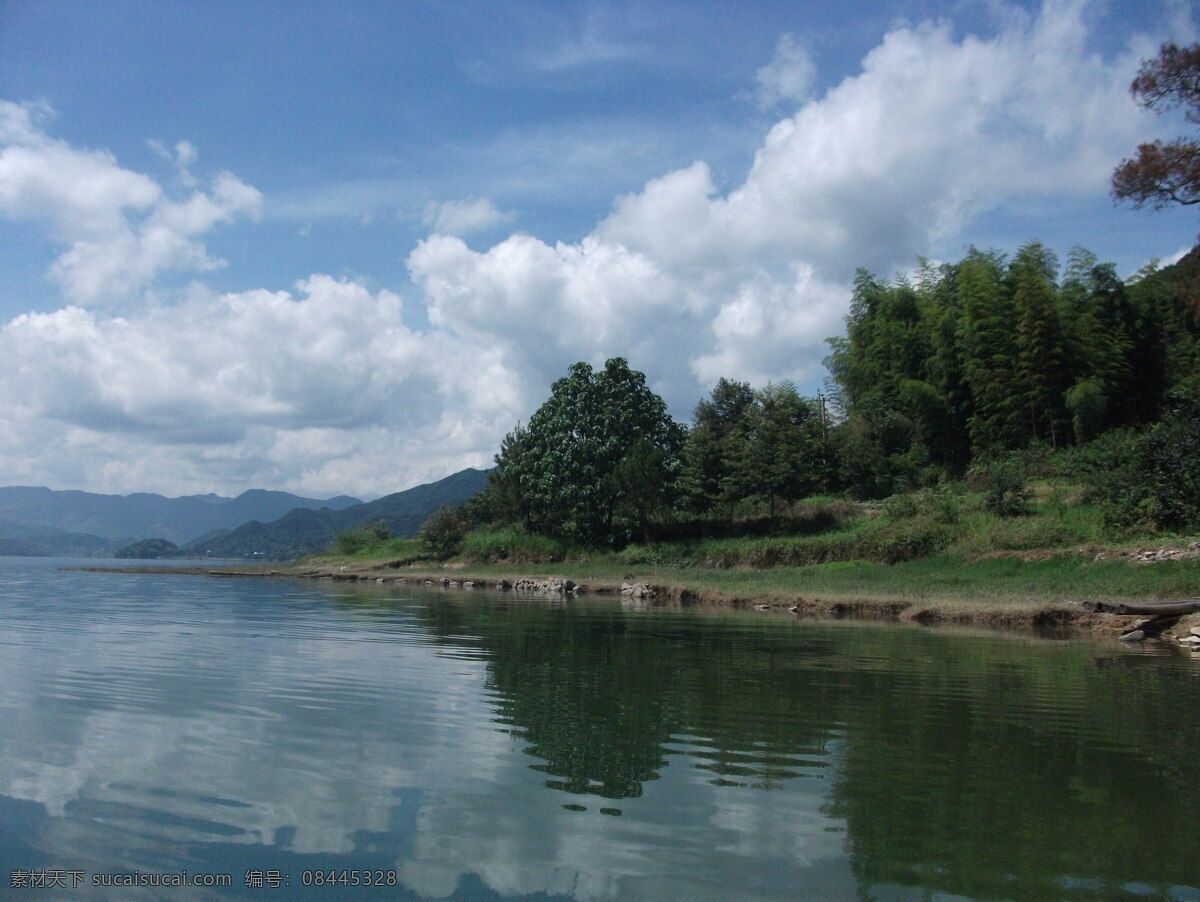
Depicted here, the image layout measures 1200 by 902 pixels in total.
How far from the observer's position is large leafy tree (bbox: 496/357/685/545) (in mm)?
46531

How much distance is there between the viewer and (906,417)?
4669 cm

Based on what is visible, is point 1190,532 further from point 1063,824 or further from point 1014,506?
point 1063,824

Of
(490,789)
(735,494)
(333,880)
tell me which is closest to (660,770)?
(490,789)

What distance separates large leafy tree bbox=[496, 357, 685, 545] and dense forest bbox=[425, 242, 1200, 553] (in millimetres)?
114

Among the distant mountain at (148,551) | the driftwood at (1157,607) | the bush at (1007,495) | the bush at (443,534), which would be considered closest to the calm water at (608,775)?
the driftwood at (1157,607)

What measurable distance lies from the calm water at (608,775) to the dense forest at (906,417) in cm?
2148

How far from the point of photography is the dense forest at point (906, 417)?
37625 millimetres

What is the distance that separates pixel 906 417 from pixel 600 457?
1758 cm

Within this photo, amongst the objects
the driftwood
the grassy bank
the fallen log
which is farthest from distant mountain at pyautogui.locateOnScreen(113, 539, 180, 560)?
the fallen log

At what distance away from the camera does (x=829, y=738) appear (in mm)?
9016

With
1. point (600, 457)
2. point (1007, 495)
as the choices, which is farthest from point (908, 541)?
point (600, 457)

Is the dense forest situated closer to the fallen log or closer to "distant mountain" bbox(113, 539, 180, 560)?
the fallen log

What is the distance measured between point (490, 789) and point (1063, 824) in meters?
4.57

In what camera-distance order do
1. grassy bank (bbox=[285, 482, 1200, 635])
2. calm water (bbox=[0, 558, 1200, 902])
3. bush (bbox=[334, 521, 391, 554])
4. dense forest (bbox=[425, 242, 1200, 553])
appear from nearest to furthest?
calm water (bbox=[0, 558, 1200, 902])
grassy bank (bbox=[285, 482, 1200, 635])
dense forest (bbox=[425, 242, 1200, 553])
bush (bbox=[334, 521, 391, 554])
